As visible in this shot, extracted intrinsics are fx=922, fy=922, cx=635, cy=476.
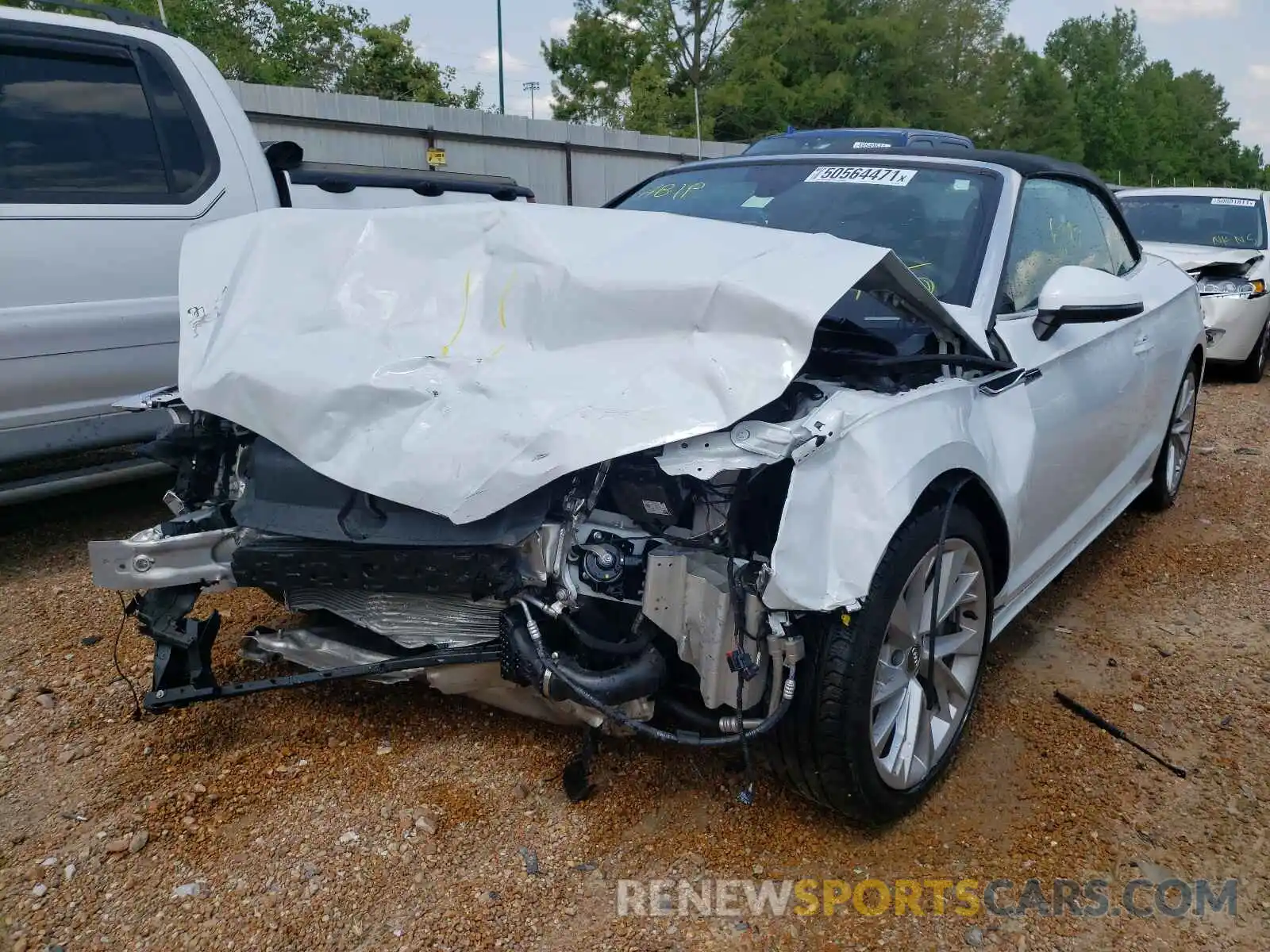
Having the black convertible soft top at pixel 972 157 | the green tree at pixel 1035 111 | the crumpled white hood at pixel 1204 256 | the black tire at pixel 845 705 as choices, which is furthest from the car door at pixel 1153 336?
A: the green tree at pixel 1035 111

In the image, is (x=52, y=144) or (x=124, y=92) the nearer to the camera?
(x=52, y=144)

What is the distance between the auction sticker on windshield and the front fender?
113 centimetres

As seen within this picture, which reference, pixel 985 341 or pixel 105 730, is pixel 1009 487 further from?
pixel 105 730

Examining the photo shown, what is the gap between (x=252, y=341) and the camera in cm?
235

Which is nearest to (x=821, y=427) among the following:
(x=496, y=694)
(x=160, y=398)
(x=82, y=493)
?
(x=496, y=694)

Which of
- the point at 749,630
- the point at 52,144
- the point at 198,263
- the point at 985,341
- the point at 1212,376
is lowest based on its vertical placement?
the point at 1212,376

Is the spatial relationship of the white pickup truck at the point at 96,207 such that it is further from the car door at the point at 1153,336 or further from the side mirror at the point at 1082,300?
the car door at the point at 1153,336

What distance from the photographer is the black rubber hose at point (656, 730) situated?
2049 millimetres

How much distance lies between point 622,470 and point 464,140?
11.4 meters

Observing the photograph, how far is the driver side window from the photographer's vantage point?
292cm

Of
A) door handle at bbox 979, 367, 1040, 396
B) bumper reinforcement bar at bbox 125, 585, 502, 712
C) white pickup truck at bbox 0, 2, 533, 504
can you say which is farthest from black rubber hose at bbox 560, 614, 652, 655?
white pickup truck at bbox 0, 2, 533, 504

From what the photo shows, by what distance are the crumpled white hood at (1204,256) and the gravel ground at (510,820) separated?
19.0ft

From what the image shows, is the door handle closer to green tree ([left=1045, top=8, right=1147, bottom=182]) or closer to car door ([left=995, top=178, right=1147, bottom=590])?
car door ([left=995, top=178, right=1147, bottom=590])

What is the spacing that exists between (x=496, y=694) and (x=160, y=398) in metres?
1.23
